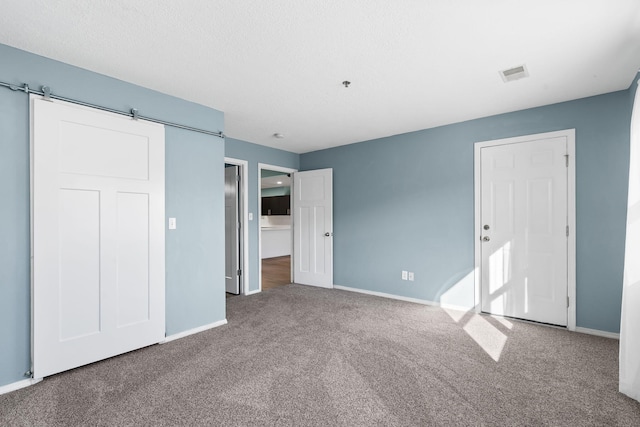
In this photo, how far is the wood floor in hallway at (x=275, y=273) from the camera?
5719mm

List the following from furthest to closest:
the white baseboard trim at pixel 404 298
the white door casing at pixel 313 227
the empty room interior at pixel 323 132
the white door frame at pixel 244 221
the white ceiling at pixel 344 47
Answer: the white door casing at pixel 313 227 → the white door frame at pixel 244 221 → the white baseboard trim at pixel 404 298 → the empty room interior at pixel 323 132 → the white ceiling at pixel 344 47

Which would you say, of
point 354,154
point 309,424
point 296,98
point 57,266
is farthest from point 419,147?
point 57,266

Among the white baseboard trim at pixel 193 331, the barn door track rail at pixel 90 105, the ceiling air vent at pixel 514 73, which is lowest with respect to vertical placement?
the white baseboard trim at pixel 193 331

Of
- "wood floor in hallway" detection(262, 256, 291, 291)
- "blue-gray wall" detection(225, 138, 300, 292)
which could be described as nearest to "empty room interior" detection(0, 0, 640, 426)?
"blue-gray wall" detection(225, 138, 300, 292)

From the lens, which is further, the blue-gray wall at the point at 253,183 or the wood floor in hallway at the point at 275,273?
the wood floor in hallway at the point at 275,273

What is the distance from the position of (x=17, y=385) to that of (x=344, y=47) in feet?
11.0

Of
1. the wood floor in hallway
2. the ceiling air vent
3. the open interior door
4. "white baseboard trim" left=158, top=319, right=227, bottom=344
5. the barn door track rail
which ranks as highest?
the ceiling air vent

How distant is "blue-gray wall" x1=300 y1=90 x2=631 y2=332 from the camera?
3.09 m

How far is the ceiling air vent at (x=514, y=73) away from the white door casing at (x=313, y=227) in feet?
9.70

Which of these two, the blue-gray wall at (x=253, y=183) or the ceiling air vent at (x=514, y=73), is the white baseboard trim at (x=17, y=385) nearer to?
the blue-gray wall at (x=253, y=183)

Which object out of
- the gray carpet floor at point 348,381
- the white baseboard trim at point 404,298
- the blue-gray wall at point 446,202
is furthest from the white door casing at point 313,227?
the gray carpet floor at point 348,381

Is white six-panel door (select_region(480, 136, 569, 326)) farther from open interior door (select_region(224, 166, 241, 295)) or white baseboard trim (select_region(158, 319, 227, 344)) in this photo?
open interior door (select_region(224, 166, 241, 295))

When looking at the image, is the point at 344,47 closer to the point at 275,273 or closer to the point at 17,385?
the point at 17,385

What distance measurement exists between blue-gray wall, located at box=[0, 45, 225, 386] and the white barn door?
84 mm
